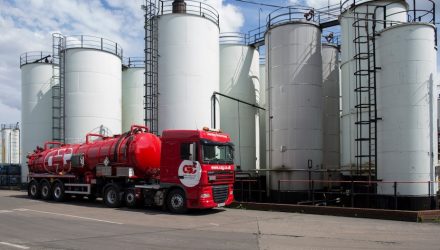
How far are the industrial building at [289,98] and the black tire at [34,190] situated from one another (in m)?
4.79

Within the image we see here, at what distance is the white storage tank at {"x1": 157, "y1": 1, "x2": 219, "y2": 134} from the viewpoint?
23.4 metres

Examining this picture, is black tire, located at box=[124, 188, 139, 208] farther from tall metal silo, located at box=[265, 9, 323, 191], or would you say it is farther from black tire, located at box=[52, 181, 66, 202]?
tall metal silo, located at box=[265, 9, 323, 191]

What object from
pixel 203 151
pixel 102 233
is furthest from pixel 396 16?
pixel 102 233

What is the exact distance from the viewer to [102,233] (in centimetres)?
1198

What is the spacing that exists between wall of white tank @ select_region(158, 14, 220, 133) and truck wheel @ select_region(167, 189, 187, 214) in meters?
6.22

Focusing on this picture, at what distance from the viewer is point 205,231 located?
12.5 m

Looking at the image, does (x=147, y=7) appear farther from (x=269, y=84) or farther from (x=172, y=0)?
(x=269, y=84)

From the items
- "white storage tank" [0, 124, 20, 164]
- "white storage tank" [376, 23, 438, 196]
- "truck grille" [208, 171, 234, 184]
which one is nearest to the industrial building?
"white storage tank" [376, 23, 438, 196]

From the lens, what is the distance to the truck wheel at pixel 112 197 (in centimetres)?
1952

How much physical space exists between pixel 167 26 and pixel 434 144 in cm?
1409

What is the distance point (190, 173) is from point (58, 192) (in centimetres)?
973

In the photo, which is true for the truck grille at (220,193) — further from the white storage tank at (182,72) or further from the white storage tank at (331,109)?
the white storage tank at (331,109)

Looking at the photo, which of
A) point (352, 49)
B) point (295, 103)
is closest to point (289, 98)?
point (295, 103)

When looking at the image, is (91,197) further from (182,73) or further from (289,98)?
(289,98)
